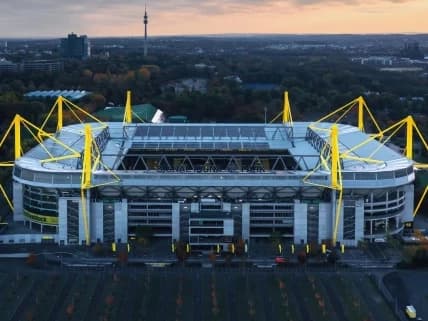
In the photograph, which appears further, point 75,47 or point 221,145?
point 75,47

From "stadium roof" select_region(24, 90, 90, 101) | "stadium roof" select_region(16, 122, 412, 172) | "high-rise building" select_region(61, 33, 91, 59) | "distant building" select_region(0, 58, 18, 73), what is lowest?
"stadium roof" select_region(16, 122, 412, 172)

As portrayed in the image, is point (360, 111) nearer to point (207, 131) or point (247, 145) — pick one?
point (247, 145)

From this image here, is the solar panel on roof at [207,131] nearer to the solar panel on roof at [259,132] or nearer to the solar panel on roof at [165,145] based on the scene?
the solar panel on roof at [259,132]

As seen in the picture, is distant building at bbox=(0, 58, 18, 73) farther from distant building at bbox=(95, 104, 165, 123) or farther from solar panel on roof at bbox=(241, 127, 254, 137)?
solar panel on roof at bbox=(241, 127, 254, 137)

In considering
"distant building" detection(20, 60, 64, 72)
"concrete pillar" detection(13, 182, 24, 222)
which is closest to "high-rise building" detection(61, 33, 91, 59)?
"distant building" detection(20, 60, 64, 72)

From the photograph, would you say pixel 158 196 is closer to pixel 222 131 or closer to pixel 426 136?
pixel 222 131

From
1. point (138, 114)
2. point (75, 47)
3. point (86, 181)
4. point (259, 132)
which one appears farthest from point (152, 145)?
point (75, 47)
